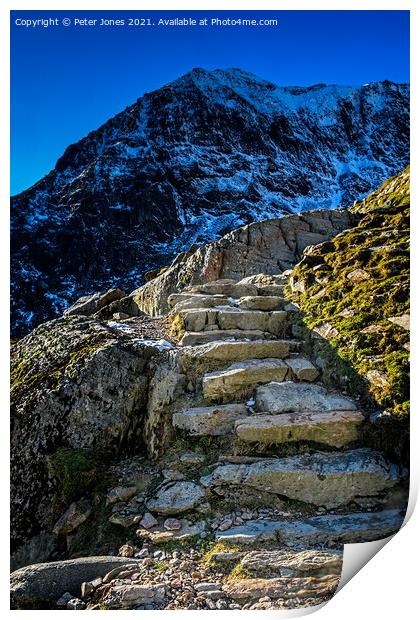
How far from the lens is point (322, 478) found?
361 centimetres

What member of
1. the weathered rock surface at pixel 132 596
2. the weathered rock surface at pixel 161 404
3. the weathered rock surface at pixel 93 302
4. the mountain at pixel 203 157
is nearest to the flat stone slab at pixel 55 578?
the weathered rock surface at pixel 132 596

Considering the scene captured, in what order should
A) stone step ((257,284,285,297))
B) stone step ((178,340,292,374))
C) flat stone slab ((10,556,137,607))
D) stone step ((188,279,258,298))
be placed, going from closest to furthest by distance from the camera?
flat stone slab ((10,556,137,607)) < stone step ((178,340,292,374)) < stone step ((257,284,285,297)) < stone step ((188,279,258,298))

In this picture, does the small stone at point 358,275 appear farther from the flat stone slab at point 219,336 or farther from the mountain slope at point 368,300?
the flat stone slab at point 219,336

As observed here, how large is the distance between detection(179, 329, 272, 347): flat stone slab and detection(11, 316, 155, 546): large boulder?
0.50 metres

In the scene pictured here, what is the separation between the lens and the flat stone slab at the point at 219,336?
203 inches

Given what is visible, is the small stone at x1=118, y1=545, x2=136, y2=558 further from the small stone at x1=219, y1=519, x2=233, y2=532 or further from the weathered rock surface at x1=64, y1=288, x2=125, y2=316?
the weathered rock surface at x1=64, y1=288, x2=125, y2=316

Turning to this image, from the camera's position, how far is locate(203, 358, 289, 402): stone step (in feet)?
14.3

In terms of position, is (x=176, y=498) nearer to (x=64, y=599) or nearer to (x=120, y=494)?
A: (x=120, y=494)

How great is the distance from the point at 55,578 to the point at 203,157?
32.8 ft

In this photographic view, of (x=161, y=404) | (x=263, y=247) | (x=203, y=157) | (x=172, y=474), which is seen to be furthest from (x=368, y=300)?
(x=203, y=157)

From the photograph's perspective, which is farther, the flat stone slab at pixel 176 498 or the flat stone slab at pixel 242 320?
the flat stone slab at pixel 242 320

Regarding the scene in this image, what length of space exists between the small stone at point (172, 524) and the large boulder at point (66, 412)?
3.13 ft

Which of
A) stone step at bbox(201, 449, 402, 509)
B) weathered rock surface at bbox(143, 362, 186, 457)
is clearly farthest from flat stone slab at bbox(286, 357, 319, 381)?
weathered rock surface at bbox(143, 362, 186, 457)

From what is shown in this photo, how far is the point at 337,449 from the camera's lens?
3873 millimetres
